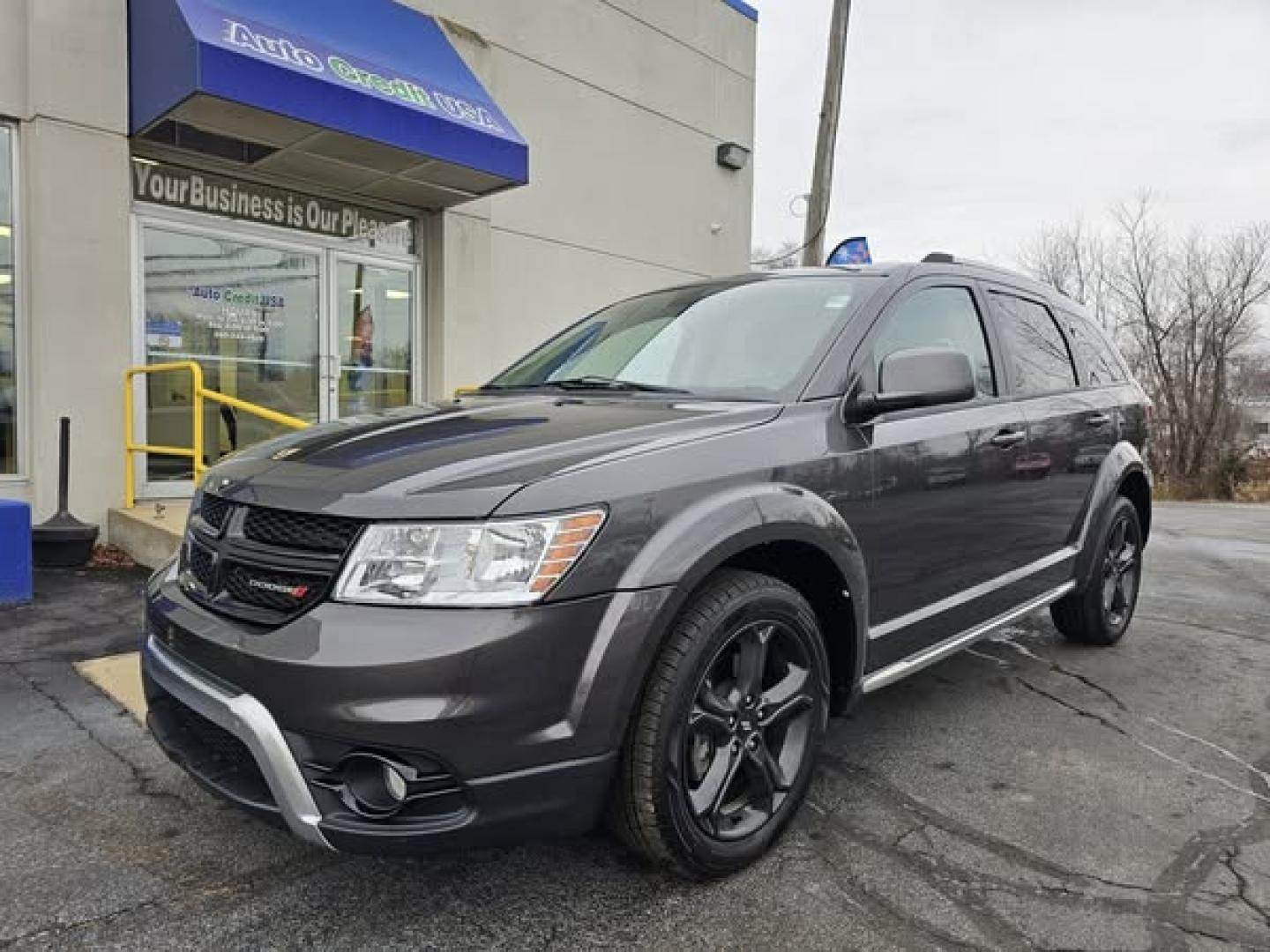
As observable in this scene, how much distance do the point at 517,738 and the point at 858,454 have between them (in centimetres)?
144

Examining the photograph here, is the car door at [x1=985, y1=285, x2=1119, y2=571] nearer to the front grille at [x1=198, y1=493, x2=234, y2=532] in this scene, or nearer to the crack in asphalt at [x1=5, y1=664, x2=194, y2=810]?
the front grille at [x1=198, y1=493, x2=234, y2=532]

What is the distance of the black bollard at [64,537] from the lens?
6.17m

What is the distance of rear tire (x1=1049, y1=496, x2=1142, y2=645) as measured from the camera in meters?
4.59

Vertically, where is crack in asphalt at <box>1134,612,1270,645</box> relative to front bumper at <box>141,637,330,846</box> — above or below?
below

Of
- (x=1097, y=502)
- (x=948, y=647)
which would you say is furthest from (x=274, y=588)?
(x=1097, y=502)

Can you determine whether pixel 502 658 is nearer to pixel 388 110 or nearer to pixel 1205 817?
pixel 1205 817

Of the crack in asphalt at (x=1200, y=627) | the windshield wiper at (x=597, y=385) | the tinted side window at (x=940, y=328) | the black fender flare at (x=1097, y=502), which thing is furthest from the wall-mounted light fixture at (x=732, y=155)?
the windshield wiper at (x=597, y=385)

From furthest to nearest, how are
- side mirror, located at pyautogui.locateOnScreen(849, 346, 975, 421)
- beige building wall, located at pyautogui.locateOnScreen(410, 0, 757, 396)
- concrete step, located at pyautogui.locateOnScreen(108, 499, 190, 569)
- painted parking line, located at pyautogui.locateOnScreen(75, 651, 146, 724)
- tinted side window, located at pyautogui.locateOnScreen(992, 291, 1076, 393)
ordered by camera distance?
beige building wall, located at pyautogui.locateOnScreen(410, 0, 757, 396) < concrete step, located at pyautogui.locateOnScreen(108, 499, 190, 569) < tinted side window, located at pyautogui.locateOnScreen(992, 291, 1076, 393) < painted parking line, located at pyautogui.locateOnScreen(75, 651, 146, 724) < side mirror, located at pyautogui.locateOnScreen(849, 346, 975, 421)

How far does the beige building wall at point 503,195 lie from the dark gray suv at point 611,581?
183 inches

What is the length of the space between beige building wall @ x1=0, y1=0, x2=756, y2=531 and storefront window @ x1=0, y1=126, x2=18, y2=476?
90 millimetres

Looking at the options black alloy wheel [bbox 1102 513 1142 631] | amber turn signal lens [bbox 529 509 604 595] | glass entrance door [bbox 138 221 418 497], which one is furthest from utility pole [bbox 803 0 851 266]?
amber turn signal lens [bbox 529 509 604 595]

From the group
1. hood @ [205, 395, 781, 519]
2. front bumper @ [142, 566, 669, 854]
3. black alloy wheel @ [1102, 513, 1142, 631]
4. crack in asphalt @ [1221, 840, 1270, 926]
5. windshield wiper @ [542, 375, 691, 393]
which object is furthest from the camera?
black alloy wheel @ [1102, 513, 1142, 631]

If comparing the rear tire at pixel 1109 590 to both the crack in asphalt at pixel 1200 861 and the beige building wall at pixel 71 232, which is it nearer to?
the crack in asphalt at pixel 1200 861

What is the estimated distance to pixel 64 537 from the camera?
618 centimetres
